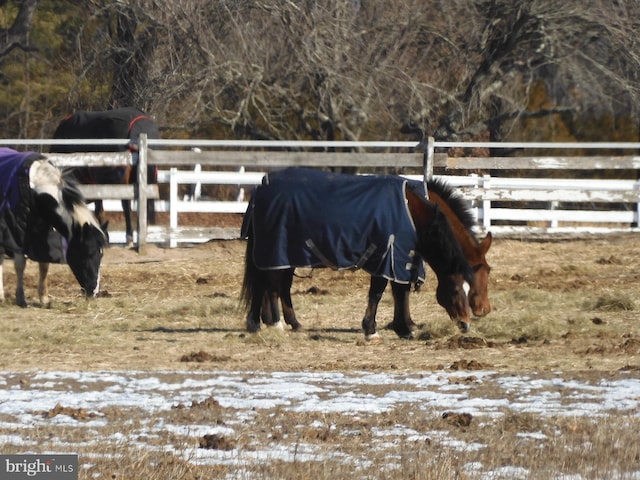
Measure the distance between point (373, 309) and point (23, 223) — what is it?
3.98 m

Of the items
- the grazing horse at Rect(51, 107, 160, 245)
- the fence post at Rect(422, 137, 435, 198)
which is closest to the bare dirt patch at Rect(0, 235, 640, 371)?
the grazing horse at Rect(51, 107, 160, 245)

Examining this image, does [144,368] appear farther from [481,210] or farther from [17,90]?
[17,90]

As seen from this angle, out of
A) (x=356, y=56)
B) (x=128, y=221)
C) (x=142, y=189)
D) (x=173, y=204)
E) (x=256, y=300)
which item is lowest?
(x=256, y=300)

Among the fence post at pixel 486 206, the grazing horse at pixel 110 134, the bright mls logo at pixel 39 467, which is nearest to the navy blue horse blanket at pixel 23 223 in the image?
the grazing horse at pixel 110 134

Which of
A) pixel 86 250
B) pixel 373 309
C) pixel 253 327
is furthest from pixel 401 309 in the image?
pixel 86 250

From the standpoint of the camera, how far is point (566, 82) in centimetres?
2202

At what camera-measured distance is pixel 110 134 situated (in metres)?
17.7

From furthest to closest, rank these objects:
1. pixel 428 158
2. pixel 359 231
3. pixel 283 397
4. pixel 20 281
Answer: pixel 428 158
pixel 20 281
pixel 359 231
pixel 283 397

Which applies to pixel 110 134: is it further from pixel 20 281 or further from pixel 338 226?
pixel 338 226

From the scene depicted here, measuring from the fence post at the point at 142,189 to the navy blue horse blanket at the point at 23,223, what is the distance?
411 cm

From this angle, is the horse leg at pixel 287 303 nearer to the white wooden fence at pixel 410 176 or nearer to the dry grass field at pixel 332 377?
the dry grass field at pixel 332 377

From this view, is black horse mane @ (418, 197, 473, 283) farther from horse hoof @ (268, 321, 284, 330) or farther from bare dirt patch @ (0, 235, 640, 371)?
horse hoof @ (268, 321, 284, 330)

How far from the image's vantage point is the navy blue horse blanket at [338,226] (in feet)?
32.7

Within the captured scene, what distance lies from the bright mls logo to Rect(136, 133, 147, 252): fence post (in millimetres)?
10936
